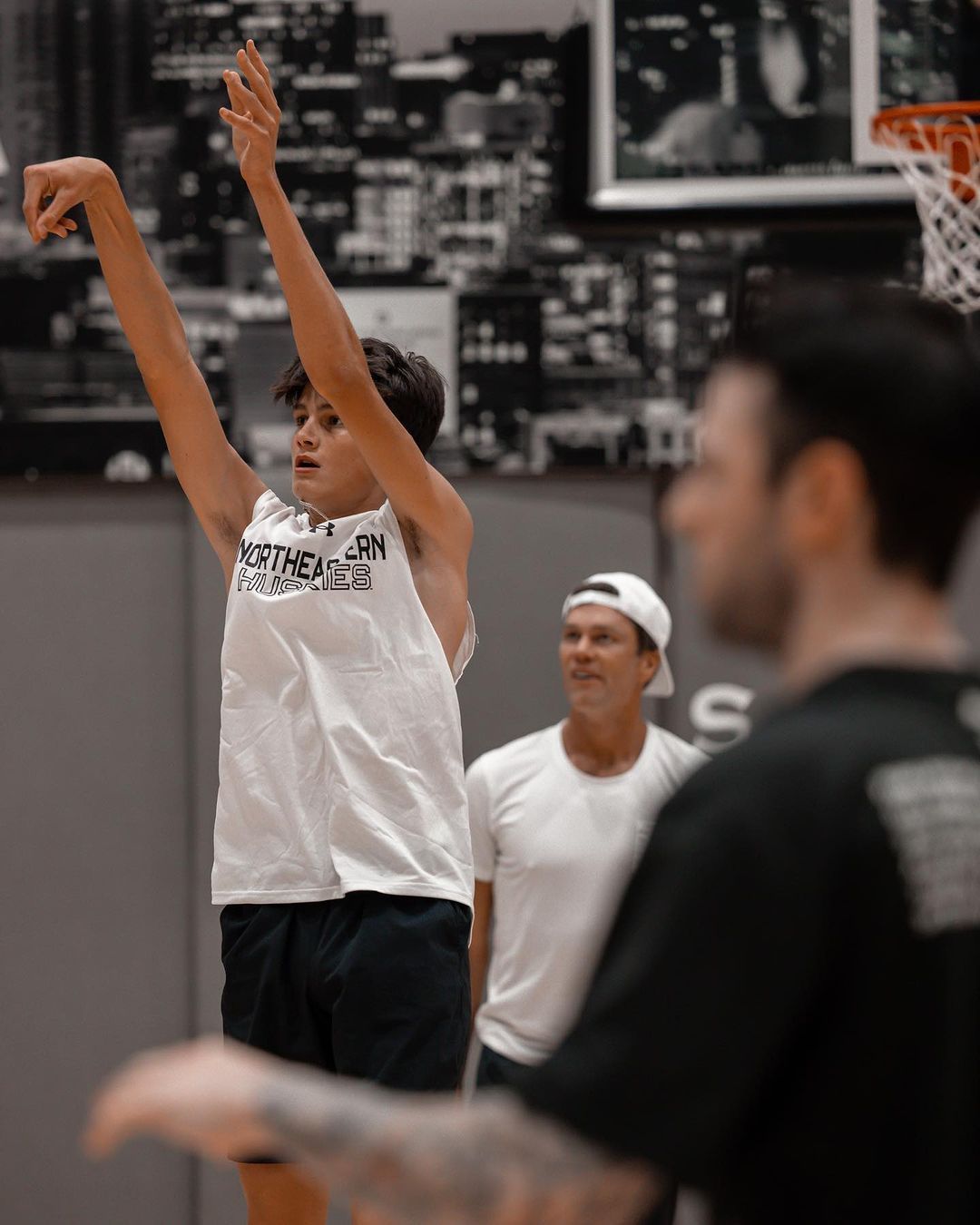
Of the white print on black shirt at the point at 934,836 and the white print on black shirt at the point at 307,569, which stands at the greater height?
the white print on black shirt at the point at 307,569

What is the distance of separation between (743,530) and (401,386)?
1506 millimetres

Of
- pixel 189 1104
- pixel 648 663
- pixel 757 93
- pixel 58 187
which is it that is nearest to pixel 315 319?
pixel 58 187

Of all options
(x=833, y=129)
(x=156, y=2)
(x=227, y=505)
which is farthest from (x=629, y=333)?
(x=227, y=505)

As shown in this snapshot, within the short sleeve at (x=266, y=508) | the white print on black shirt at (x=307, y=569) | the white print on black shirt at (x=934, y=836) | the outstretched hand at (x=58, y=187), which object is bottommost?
the white print on black shirt at (x=934, y=836)

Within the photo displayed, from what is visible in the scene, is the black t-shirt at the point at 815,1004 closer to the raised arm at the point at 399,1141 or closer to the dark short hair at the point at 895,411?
the raised arm at the point at 399,1141

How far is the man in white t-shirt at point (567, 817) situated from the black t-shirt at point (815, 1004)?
254 centimetres

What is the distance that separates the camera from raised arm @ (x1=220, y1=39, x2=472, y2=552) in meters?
2.19

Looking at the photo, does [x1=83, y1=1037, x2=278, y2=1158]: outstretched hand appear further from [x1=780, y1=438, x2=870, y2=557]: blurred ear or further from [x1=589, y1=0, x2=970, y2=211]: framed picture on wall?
[x1=589, y1=0, x2=970, y2=211]: framed picture on wall

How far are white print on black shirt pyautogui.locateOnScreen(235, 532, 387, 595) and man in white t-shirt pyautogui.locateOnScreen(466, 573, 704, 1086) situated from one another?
1.40 m

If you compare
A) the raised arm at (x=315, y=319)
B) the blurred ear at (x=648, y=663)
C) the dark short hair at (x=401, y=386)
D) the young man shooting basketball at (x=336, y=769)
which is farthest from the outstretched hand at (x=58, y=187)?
the blurred ear at (x=648, y=663)

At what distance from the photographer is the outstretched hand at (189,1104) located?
0.96 m

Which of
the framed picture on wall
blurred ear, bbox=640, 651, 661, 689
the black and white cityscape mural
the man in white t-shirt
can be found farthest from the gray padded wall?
the framed picture on wall

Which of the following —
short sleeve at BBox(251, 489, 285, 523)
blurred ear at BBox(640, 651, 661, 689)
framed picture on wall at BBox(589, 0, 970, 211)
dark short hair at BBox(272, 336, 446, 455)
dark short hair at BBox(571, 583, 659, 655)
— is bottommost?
blurred ear at BBox(640, 651, 661, 689)

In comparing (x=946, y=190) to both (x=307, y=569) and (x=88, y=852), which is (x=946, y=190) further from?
(x=88, y=852)
